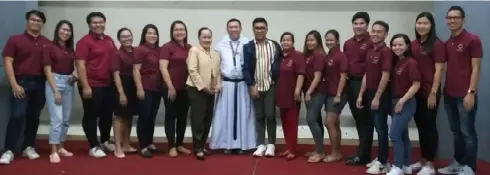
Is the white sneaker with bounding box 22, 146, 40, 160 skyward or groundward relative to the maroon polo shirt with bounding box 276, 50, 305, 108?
groundward

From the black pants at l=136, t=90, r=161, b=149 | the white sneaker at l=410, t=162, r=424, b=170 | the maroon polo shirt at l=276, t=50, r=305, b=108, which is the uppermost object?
the maroon polo shirt at l=276, t=50, r=305, b=108

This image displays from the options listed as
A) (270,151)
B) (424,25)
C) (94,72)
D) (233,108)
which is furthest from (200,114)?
(424,25)

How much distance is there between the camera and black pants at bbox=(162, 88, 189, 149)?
4.86 m

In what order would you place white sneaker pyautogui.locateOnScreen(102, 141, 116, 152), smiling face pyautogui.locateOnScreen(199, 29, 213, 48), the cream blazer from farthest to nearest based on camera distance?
1. white sneaker pyautogui.locateOnScreen(102, 141, 116, 152)
2. smiling face pyautogui.locateOnScreen(199, 29, 213, 48)
3. the cream blazer

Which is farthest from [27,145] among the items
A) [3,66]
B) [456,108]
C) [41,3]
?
[456,108]

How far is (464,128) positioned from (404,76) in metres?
0.62

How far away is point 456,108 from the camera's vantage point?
13.2 feet

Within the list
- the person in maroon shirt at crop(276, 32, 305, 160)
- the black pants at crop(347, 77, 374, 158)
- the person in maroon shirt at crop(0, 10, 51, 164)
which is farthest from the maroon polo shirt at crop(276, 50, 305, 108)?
the person in maroon shirt at crop(0, 10, 51, 164)

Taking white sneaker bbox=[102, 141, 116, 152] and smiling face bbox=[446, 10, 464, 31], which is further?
white sneaker bbox=[102, 141, 116, 152]

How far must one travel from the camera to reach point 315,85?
463cm

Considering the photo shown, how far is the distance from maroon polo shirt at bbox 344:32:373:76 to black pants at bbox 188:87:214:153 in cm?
135

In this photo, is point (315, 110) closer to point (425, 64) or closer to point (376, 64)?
point (376, 64)

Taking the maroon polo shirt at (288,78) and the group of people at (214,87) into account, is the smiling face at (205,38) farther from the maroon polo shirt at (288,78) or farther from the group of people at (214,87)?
the maroon polo shirt at (288,78)

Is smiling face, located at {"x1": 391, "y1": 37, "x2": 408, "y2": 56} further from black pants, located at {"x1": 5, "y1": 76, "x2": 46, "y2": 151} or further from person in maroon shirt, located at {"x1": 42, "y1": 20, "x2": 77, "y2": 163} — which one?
black pants, located at {"x1": 5, "y1": 76, "x2": 46, "y2": 151}
